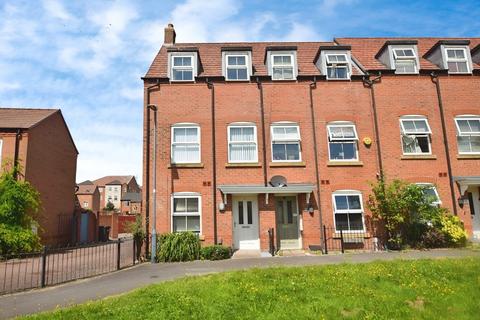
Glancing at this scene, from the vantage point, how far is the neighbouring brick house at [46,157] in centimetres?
1803

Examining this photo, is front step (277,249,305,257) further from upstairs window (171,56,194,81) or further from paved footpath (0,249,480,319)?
upstairs window (171,56,194,81)

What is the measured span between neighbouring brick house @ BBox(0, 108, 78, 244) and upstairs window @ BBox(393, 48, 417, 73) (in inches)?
766

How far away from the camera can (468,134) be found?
1641 cm

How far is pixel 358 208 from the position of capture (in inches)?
608

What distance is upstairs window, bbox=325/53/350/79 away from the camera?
1709cm

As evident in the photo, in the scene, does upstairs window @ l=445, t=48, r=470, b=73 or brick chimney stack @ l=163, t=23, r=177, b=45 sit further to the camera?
brick chimney stack @ l=163, t=23, r=177, b=45

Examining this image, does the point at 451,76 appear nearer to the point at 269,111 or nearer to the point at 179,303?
the point at 269,111

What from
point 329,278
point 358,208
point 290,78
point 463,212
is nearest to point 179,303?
point 329,278

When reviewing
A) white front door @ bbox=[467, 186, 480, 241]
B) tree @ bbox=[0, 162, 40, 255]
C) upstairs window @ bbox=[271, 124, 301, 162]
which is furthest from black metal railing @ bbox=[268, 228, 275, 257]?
tree @ bbox=[0, 162, 40, 255]

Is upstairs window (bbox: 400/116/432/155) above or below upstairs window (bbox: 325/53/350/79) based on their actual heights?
below

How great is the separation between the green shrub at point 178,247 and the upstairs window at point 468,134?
13.1m

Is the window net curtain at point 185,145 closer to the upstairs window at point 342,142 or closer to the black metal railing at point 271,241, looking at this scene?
the black metal railing at point 271,241

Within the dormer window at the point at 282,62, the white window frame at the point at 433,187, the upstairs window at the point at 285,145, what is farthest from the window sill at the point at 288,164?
the white window frame at the point at 433,187

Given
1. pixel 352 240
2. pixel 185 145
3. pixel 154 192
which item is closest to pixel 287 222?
pixel 352 240
